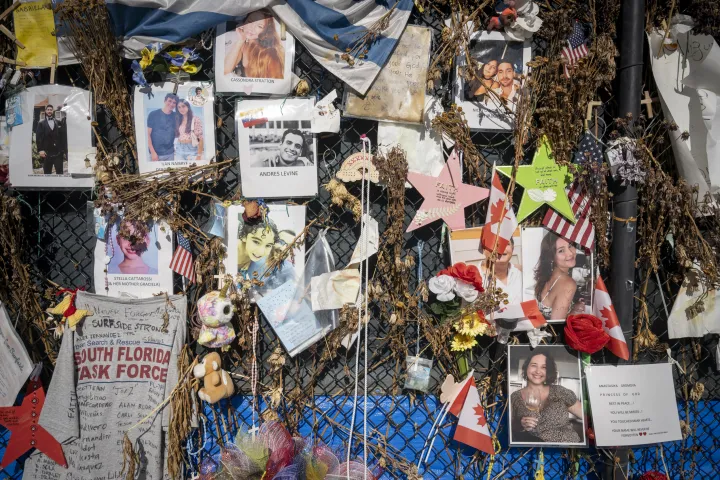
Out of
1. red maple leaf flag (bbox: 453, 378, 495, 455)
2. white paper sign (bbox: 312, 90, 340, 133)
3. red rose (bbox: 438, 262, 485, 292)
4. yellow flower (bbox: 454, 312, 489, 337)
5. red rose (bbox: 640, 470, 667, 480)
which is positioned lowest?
red rose (bbox: 640, 470, 667, 480)

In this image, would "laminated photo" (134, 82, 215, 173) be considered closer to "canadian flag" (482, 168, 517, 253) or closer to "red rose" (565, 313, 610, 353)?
"canadian flag" (482, 168, 517, 253)

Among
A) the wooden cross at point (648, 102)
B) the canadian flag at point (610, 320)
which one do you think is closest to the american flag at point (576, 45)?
the wooden cross at point (648, 102)

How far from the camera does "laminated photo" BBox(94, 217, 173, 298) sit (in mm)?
2408

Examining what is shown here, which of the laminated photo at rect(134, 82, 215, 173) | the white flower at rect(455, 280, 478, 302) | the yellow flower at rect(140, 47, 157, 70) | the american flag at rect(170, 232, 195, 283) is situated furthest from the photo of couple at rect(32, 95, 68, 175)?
the white flower at rect(455, 280, 478, 302)

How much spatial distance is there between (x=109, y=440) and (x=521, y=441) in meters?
2.05

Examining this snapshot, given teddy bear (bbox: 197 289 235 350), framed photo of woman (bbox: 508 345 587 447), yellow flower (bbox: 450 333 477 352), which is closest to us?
teddy bear (bbox: 197 289 235 350)

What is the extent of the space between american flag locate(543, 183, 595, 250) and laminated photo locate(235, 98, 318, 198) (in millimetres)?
1253

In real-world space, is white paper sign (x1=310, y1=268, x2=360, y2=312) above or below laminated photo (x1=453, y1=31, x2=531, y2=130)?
Answer: below

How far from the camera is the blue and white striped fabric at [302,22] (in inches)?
89.6

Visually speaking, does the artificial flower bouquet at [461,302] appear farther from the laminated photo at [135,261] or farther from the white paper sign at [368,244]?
the laminated photo at [135,261]

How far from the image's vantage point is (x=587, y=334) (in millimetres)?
2371

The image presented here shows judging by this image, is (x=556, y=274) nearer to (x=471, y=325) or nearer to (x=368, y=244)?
(x=471, y=325)

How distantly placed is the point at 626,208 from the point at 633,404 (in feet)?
3.30

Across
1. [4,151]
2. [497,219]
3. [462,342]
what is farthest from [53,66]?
[462,342]
